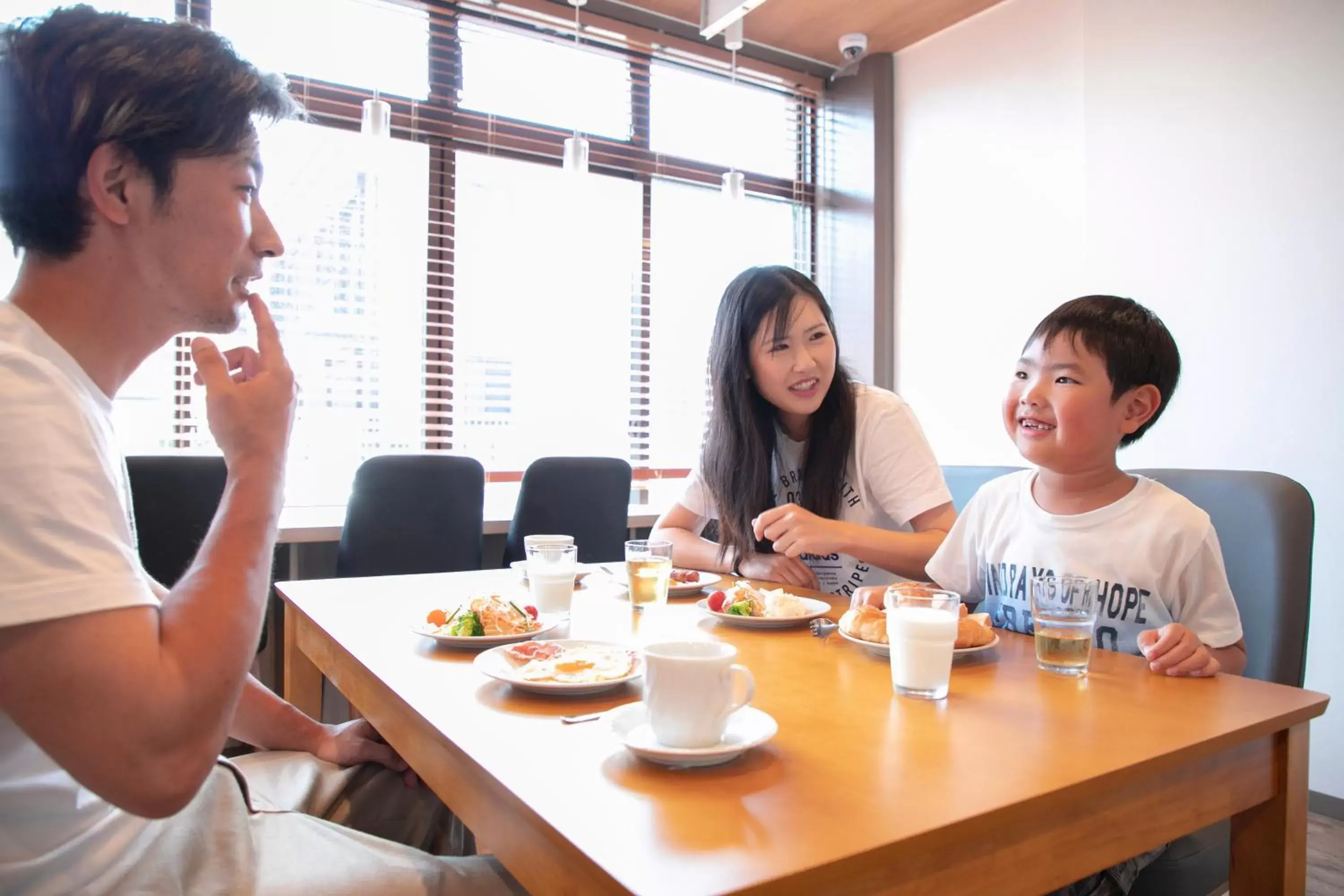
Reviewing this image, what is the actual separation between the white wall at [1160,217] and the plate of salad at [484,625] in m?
2.47

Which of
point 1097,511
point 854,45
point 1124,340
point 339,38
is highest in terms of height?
point 854,45

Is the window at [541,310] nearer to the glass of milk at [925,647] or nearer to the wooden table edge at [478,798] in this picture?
the wooden table edge at [478,798]

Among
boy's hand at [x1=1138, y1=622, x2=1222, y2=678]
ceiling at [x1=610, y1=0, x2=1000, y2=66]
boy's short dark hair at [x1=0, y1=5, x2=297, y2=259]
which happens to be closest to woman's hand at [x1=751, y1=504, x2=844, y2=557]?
boy's hand at [x1=1138, y1=622, x2=1222, y2=678]

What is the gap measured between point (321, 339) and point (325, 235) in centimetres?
42

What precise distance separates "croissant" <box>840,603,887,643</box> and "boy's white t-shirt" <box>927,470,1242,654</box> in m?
0.42

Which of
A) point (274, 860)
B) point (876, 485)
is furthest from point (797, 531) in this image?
point (274, 860)

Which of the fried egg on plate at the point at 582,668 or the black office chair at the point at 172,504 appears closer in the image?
the fried egg on plate at the point at 582,668

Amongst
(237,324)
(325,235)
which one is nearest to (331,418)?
(325,235)

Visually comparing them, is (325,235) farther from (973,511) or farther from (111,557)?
(111,557)

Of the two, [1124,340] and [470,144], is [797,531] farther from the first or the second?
[470,144]

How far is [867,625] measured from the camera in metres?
1.17

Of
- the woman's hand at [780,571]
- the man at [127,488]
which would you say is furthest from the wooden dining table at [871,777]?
the woman's hand at [780,571]

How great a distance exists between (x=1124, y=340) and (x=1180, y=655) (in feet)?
2.09

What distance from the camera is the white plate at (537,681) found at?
95 centimetres
